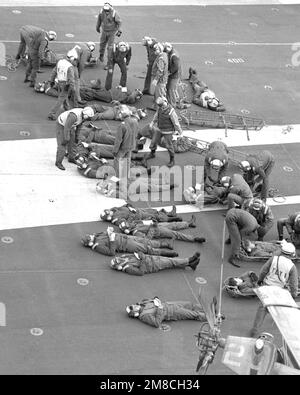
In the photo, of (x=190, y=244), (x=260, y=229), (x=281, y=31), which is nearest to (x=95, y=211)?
(x=190, y=244)

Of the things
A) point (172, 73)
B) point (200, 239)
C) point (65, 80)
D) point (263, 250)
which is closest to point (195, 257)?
point (200, 239)

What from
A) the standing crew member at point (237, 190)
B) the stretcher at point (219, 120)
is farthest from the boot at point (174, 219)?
the stretcher at point (219, 120)

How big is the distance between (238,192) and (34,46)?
22.3 ft

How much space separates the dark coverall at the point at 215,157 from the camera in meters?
20.8

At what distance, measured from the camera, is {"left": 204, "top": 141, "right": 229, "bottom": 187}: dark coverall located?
68.2 feet

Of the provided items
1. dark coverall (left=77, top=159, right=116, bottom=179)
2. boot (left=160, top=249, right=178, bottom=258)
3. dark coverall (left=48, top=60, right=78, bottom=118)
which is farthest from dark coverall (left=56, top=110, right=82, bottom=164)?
boot (left=160, top=249, right=178, bottom=258)

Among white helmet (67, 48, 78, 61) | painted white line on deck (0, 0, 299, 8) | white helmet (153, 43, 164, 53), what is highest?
white helmet (67, 48, 78, 61)

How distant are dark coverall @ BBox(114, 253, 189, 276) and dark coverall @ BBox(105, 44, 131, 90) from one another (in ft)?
22.9

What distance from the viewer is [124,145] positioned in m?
20.7

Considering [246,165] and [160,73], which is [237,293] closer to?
[246,165]

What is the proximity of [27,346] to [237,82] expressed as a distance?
469 inches

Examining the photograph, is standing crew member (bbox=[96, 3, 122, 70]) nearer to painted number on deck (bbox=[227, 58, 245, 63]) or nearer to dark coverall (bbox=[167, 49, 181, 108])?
dark coverall (bbox=[167, 49, 181, 108])

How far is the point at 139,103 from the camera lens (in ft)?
79.5

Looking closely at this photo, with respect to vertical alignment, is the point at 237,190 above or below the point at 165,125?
below
